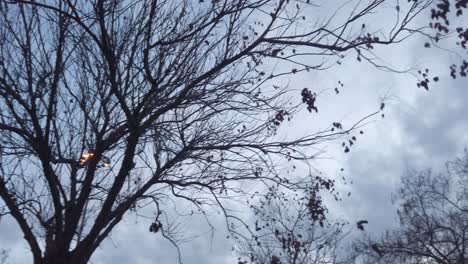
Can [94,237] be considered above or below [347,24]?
below

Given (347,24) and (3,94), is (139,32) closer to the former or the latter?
(3,94)

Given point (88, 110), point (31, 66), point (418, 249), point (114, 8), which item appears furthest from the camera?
point (418, 249)

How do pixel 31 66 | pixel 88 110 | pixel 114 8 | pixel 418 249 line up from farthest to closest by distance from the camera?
pixel 418 249
pixel 88 110
pixel 31 66
pixel 114 8

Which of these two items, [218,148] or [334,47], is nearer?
[334,47]

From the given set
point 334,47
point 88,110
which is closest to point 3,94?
point 88,110

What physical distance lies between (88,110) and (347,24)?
12.8ft

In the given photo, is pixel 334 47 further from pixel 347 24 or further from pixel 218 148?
pixel 218 148

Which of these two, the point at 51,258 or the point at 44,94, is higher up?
the point at 44,94

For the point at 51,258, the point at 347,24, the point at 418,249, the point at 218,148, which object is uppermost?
the point at 418,249

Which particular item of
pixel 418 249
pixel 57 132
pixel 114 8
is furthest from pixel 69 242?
pixel 418 249

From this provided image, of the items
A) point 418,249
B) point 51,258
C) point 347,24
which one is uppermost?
point 418,249

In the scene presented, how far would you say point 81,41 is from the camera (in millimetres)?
6566

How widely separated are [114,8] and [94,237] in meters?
3.04

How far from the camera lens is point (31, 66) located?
6.76m
